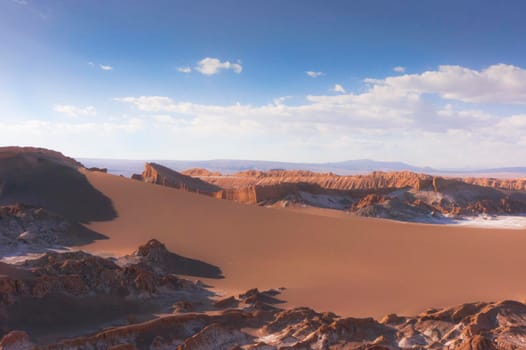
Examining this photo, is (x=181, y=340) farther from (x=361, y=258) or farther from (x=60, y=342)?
(x=361, y=258)

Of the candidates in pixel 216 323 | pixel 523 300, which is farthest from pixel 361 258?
pixel 216 323

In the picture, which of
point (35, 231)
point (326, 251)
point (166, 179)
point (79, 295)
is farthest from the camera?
point (166, 179)

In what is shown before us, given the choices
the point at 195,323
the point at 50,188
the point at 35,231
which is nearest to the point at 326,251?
the point at 195,323

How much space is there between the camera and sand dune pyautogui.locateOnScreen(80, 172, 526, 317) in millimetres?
11641

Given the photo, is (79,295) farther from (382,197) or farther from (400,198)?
(400,198)

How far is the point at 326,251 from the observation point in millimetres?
16188

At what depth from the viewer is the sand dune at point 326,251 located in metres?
11.6

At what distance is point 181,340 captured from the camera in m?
7.44

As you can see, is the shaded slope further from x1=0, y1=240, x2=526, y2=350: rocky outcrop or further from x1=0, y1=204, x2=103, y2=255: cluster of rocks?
x1=0, y1=240, x2=526, y2=350: rocky outcrop

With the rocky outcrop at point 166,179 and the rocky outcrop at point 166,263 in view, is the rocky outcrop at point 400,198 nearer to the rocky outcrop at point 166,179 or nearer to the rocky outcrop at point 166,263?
the rocky outcrop at point 166,179

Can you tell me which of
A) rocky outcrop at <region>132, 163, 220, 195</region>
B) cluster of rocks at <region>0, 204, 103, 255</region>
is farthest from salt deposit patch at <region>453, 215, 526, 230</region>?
cluster of rocks at <region>0, 204, 103, 255</region>

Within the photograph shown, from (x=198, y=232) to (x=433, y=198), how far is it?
34.1 meters

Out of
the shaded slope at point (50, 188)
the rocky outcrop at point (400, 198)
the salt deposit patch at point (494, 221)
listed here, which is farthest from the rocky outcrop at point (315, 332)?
the salt deposit patch at point (494, 221)

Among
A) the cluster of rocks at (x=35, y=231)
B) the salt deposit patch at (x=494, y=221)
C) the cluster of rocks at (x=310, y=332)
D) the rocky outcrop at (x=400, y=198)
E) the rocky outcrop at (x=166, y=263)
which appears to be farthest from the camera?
the rocky outcrop at (x=400, y=198)
